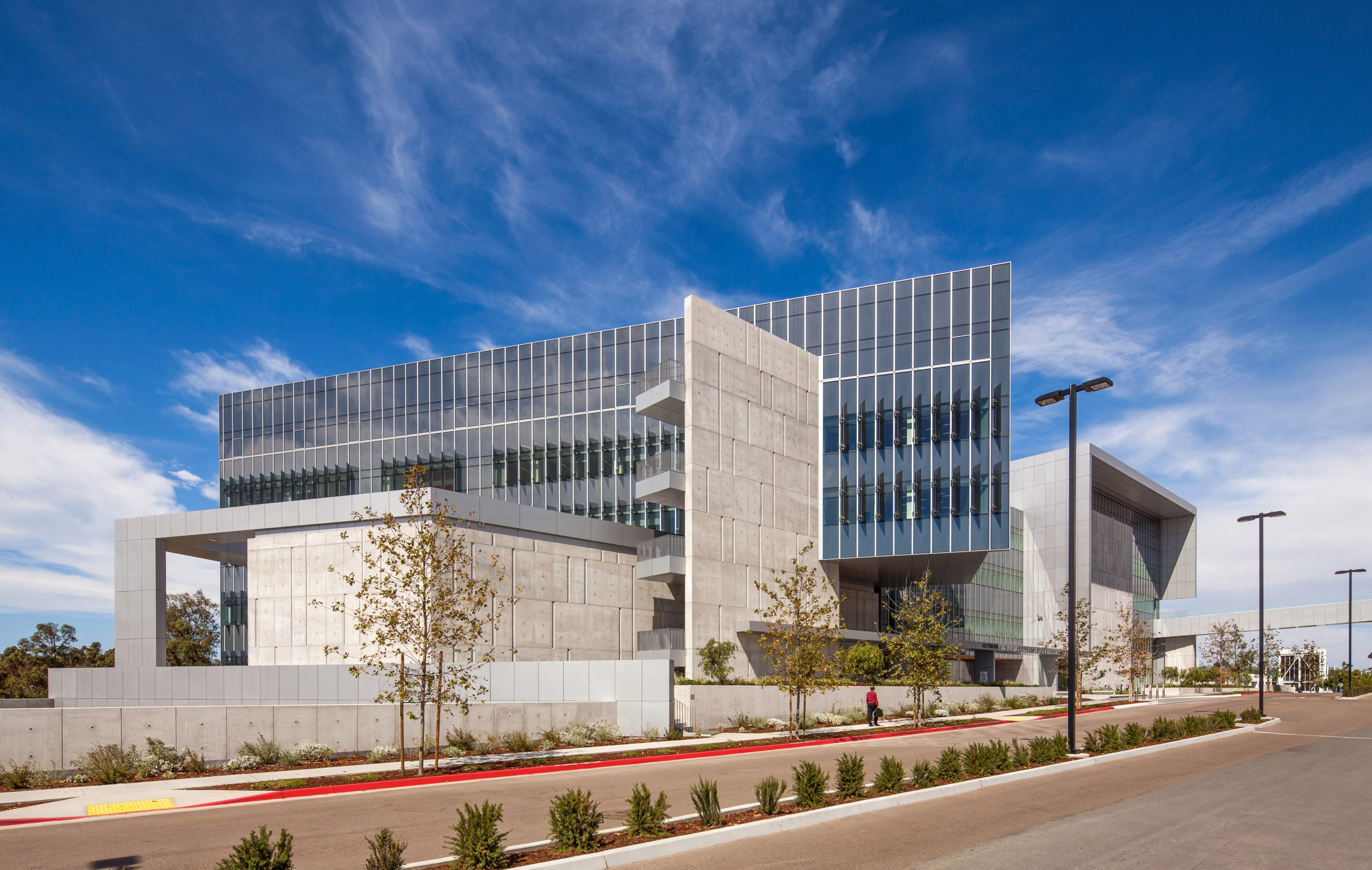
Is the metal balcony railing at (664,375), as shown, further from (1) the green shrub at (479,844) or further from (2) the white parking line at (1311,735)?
(1) the green shrub at (479,844)

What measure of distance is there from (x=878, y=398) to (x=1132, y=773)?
3203cm

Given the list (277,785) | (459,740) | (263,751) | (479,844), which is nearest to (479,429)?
(459,740)

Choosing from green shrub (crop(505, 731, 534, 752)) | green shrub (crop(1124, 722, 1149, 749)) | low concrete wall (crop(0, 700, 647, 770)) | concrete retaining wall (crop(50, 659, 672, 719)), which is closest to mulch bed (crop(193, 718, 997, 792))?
low concrete wall (crop(0, 700, 647, 770))

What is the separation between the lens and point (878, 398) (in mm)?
51219

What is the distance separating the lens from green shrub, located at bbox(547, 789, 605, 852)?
1122 cm

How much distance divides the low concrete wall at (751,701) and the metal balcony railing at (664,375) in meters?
14.4

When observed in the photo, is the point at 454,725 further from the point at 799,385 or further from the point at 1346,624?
the point at 1346,624

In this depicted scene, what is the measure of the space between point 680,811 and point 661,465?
2825 cm

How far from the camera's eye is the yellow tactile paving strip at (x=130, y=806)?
15695 millimetres

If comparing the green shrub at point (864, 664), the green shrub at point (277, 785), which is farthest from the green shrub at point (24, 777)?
the green shrub at point (864, 664)

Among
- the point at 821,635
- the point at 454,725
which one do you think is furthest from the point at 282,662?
the point at 821,635

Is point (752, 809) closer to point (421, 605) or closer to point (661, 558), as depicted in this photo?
point (421, 605)

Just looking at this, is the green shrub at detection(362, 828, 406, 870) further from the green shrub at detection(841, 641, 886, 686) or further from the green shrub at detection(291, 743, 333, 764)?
the green shrub at detection(841, 641, 886, 686)

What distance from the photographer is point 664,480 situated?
137 feet
